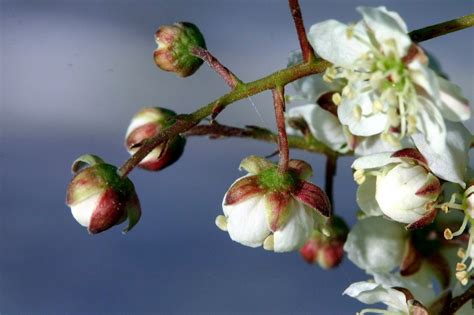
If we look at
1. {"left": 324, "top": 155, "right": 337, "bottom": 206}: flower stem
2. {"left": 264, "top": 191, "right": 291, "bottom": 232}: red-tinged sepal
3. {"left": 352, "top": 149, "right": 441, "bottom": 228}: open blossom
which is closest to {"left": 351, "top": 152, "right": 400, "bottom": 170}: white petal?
{"left": 352, "top": 149, "right": 441, "bottom": 228}: open blossom

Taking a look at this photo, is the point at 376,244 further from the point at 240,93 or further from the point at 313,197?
the point at 240,93

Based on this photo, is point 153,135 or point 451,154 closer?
point 451,154

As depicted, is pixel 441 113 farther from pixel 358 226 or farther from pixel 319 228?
pixel 358 226

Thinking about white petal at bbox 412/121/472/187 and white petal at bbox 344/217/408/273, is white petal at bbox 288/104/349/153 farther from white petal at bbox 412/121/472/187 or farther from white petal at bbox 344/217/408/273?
white petal at bbox 412/121/472/187

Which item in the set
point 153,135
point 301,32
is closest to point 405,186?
point 301,32

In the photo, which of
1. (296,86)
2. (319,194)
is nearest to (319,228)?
(319,194)

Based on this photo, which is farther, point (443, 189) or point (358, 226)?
point (358, 226)
